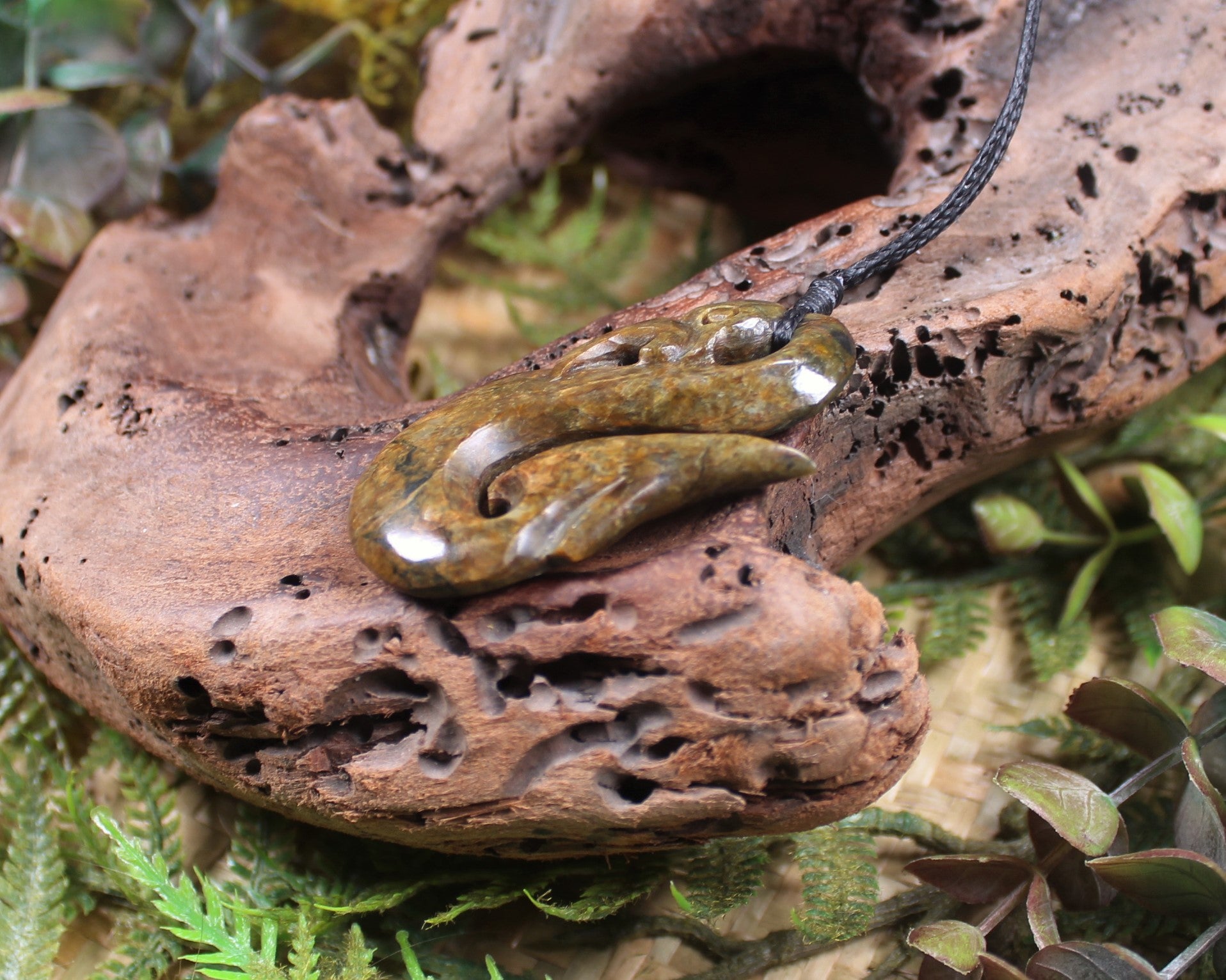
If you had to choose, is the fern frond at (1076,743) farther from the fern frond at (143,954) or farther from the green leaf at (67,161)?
the green leaf at (67,161)

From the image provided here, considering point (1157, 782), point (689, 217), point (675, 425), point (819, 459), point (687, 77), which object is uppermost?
point (687, 77)

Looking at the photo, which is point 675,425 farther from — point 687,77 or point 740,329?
point 687,77

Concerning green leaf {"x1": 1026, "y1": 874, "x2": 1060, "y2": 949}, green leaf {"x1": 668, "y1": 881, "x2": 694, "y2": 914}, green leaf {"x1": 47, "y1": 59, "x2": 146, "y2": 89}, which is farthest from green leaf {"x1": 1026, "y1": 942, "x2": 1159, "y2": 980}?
green leaf {"x1": 47, "y1": 59, "x2": 146, "y2": 89}

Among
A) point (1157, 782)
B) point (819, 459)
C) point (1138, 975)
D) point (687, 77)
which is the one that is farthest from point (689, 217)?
point (1138, 975)

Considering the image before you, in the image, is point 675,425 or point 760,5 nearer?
point 675,425

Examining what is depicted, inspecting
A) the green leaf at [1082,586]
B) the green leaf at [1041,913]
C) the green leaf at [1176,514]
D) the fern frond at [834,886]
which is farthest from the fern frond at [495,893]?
the green leaf at [1176,514]

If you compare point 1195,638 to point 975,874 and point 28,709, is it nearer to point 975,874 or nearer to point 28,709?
point 975,874

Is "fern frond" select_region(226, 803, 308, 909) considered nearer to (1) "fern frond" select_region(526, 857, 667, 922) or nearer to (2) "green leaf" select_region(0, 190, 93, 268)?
(1) "fern frond" select_region(526, 857, 667, 922)
